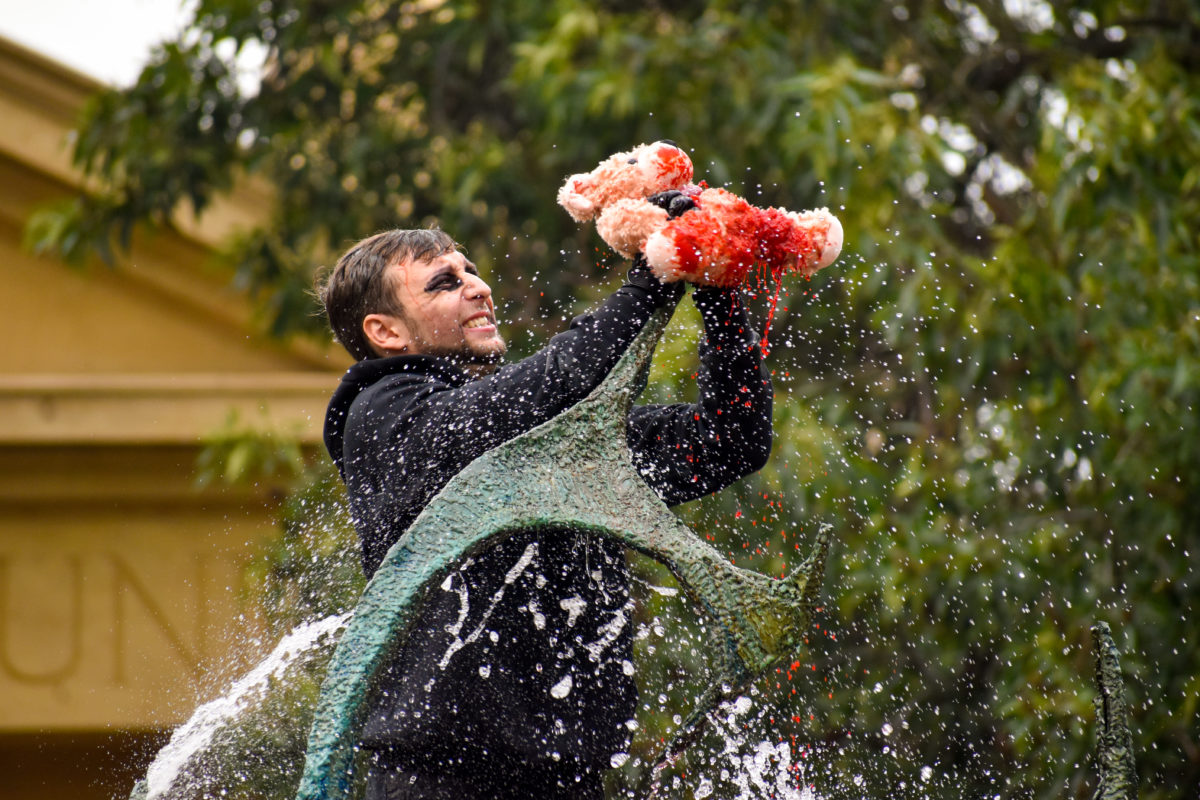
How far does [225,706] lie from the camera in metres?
2.97

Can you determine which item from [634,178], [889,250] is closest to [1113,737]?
[634,178]

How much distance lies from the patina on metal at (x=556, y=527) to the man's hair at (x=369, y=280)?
52 centimetres

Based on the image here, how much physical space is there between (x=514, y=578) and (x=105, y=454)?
4.00 metres

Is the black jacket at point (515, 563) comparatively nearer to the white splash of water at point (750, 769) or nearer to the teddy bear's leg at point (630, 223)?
the teddy bear's leg at point (630, 223)

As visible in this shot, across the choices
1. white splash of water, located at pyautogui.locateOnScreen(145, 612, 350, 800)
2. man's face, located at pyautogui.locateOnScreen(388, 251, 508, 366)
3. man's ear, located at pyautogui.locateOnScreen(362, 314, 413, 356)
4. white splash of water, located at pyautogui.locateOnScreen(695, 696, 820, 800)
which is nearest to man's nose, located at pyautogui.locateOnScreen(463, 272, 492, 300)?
man's face, located at pyautogui.locateOnScreen(388, 251, 508, 366)

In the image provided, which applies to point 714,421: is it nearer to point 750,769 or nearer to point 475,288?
point 475,288

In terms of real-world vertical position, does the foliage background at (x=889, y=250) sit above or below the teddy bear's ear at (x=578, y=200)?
below

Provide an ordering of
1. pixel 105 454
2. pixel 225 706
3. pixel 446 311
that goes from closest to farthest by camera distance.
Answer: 1. pixel 446 311
2. pixel 225 706
3. pixel 105 454

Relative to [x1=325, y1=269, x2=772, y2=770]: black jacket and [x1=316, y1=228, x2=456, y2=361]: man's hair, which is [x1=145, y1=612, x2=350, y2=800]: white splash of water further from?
[x1=316, y1=228, x2=456, y2=361]: man's hair

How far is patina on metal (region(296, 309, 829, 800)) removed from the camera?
1.54 m

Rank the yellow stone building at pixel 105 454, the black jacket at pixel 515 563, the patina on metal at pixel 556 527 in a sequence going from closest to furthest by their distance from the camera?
1. the patina on metal at pixel 556 527
2. the black jacket at pixel 515 563
3. the yellow stone building at pixel 105 454

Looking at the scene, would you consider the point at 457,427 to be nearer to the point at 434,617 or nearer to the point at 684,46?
the point at 434,617

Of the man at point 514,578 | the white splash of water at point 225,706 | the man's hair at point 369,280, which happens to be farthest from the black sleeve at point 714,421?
the white splash of water at point 225,706

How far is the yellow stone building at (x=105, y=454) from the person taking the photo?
529cm
